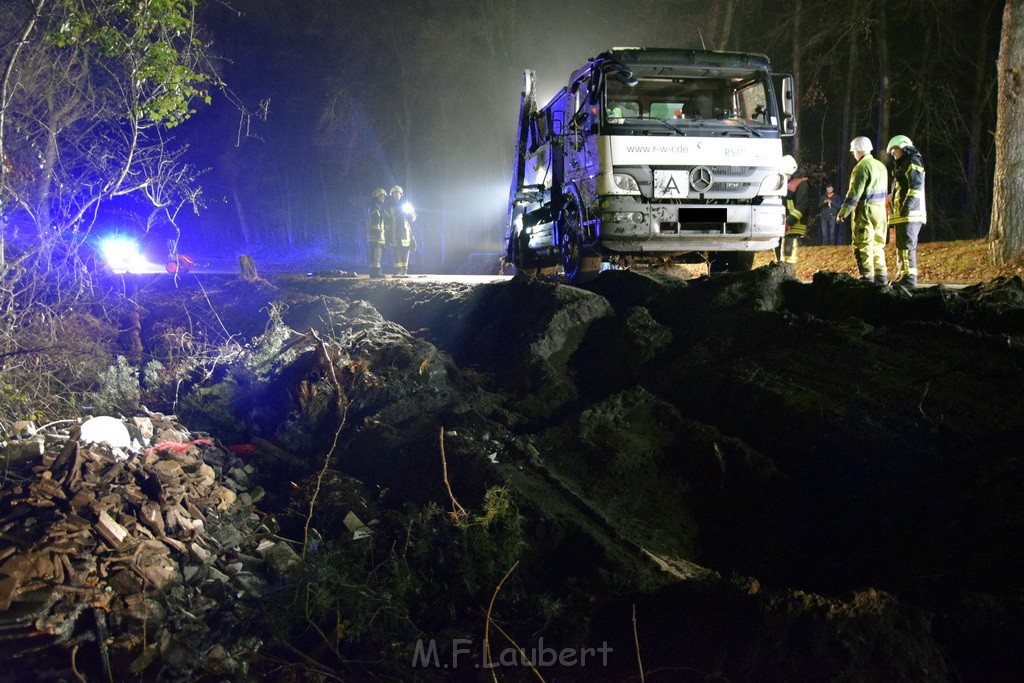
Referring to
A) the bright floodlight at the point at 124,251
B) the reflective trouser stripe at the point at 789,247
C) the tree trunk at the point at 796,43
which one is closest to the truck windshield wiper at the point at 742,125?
the reflective trouser stripe at the point at 789,247

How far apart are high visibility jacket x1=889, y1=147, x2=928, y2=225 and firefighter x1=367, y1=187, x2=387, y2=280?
8.97 meters

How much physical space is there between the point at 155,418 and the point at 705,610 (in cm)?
526

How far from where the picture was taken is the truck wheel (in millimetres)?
8414

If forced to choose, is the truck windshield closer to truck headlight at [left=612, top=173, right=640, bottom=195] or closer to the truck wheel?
truck headlight at [left=612, top=173, right=640, bottom=195]

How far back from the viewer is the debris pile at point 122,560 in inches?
147

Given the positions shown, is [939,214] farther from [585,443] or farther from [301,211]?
[301,211]

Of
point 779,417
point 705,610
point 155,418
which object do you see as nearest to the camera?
point 705,610

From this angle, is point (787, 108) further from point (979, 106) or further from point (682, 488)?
point (979, 106)

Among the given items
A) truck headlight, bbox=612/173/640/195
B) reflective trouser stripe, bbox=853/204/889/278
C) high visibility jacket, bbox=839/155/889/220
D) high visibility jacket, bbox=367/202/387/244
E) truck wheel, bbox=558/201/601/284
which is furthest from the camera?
high visibility jacket, bbox=367/202/387/244

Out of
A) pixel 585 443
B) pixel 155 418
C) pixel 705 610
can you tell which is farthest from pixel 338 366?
pixel 705 610

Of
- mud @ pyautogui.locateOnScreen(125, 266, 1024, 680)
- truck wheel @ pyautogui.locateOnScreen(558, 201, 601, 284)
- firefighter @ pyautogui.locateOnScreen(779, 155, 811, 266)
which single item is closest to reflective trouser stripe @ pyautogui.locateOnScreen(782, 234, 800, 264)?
firefighter @ pyautogui.locateOnScreen(779, 155, 811, 266)

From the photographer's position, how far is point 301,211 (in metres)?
37.0

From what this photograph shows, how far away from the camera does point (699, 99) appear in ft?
26.6

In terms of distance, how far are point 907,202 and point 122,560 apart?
8226mm
